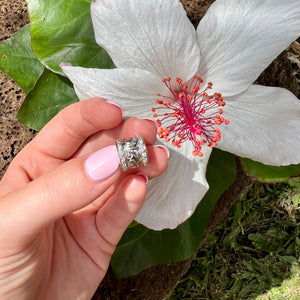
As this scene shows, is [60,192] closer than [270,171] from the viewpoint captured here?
Yes

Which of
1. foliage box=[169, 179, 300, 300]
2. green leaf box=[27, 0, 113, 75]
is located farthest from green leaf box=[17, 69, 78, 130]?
foliage box=[169, 179, 300, 300]

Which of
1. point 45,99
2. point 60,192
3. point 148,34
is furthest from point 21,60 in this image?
point 60,192

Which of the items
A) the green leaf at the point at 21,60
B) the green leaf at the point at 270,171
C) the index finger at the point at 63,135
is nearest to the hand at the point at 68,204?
the index finger at the point at 63,135

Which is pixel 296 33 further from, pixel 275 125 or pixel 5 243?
pixel 5 243

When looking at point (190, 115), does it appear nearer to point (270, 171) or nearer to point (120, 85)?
point (120, 85)

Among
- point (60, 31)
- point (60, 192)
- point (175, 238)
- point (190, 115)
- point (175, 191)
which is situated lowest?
point (175, 238)

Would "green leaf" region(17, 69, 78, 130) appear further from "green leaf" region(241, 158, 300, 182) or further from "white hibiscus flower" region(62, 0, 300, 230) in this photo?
"green leaf" region(241, 158, 300, 182)

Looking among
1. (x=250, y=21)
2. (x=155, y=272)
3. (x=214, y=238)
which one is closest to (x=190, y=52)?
(x=250, y=21)
